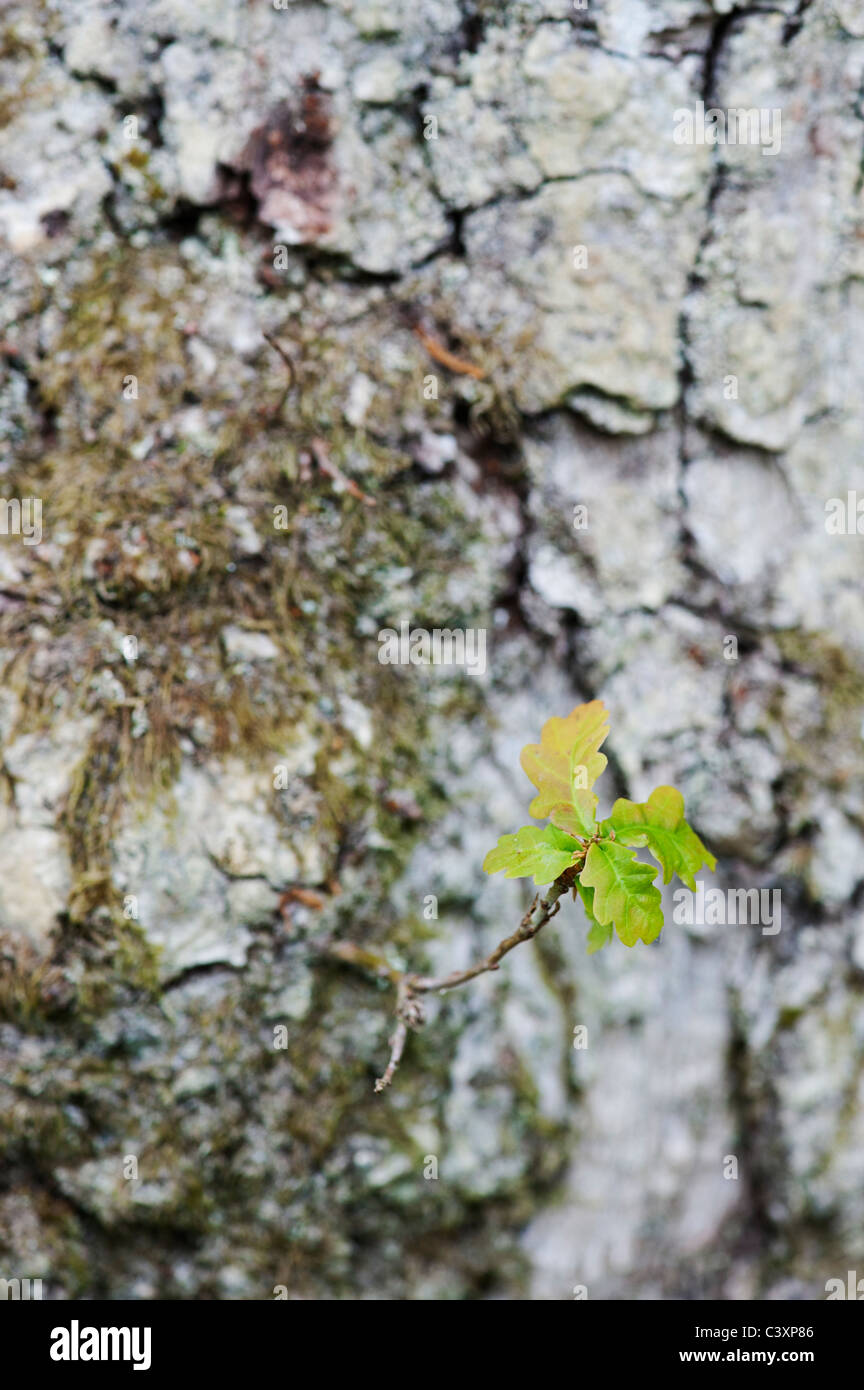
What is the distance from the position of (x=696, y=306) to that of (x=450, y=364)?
0.52m

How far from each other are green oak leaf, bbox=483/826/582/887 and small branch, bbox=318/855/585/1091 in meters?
0.03

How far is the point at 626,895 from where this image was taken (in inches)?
47.6

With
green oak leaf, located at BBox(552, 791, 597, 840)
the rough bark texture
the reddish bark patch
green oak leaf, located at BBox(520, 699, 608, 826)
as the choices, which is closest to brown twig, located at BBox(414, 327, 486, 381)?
the rough bark texture

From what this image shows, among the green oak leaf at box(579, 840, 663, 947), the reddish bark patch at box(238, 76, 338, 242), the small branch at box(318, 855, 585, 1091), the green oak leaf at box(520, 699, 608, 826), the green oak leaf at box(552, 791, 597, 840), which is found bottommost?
the small branch at box(318, 855, 585, 1091)

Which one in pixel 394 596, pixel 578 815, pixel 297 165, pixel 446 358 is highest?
pixel 297 165

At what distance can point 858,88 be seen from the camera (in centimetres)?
191

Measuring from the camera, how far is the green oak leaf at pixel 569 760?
1258 millimetres

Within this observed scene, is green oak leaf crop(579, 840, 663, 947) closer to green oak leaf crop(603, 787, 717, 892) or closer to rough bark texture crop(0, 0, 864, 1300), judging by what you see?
green oak leaf crop(603, 787, 717, 892)

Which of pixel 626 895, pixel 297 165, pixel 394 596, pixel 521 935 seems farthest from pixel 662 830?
pixel 297 165

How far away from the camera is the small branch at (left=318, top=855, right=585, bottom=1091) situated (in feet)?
4.22

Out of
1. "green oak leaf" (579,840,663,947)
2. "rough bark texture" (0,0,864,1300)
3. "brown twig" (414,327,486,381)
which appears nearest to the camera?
"green oak leaf" (579,840,663,947)

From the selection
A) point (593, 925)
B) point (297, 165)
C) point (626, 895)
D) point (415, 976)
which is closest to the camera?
point (626, 895)

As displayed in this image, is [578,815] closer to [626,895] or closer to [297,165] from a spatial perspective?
[626,895]

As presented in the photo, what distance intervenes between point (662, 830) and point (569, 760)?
0.16 metres
